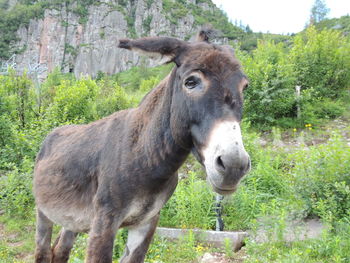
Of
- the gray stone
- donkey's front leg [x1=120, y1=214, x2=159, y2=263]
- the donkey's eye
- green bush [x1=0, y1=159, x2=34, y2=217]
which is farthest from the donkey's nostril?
green bush [x1=0, y1=159, x2=34, y2=217]

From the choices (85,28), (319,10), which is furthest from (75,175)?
(85,28)

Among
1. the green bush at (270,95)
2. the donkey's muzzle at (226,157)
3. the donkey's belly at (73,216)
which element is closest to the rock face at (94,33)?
the green bush at (270,95)

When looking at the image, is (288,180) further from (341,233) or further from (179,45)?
(179,45)

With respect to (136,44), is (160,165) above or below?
below

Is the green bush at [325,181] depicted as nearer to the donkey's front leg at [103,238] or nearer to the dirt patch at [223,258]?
the dirt patch at [223,258]

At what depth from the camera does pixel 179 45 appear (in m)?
1.94

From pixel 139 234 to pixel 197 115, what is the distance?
1.53 m

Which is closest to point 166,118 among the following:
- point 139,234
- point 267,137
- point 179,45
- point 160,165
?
point 160,165

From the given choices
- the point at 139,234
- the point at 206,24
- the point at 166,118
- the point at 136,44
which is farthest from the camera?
the point at 139,234

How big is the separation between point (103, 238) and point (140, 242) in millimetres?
585

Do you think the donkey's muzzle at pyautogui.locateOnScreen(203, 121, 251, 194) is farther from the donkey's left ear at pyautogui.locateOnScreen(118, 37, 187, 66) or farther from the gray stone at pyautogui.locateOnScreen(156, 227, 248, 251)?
the gray stone at pyautogui.locateOnScreen(156, 227, 248, 251)

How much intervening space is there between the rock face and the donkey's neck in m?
88.7

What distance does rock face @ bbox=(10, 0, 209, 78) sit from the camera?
93.1 meters

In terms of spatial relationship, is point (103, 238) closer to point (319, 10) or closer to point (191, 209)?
point (191, 209)
